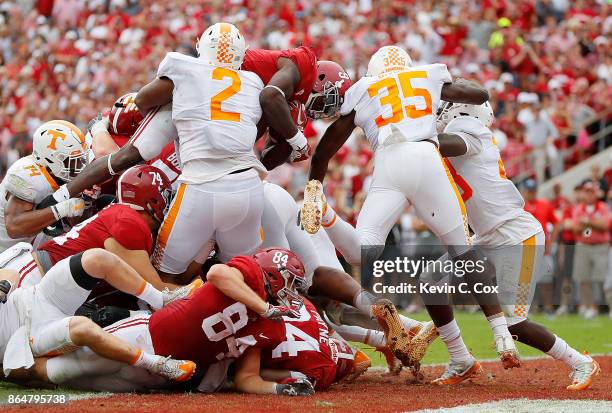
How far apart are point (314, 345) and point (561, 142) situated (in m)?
9.23

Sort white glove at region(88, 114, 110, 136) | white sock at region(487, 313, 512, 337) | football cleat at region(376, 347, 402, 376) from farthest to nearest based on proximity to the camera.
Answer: white glove at region(88, 114, 110, 136) < football cleat at region(376, 347, 402, 376) < white sock at region(487, 313, 512, 337)

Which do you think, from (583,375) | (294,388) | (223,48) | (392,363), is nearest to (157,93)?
(223,48)

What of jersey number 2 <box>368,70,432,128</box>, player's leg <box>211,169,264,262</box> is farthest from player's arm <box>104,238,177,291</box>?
jersey number 2 <box>368,70,432,128</box>

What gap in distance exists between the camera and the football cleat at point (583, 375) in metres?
6.18

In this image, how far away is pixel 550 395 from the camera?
5902mm

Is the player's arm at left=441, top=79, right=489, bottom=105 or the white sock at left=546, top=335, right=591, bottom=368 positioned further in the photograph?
the player's arm at left=441, top=79, right=489, bottom=105

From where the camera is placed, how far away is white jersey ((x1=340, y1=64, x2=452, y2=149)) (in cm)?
668

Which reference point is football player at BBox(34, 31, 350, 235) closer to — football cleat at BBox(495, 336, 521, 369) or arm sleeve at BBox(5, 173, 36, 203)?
arm sleeve at BBox(5, 173, 36, 203)

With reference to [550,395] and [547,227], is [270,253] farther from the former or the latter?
[547,227]

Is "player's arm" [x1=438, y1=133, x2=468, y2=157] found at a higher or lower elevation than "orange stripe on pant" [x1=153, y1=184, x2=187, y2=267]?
higher

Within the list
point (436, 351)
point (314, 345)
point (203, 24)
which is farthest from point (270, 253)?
point (203, 24)

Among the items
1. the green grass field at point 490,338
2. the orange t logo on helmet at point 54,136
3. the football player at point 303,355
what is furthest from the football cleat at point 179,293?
the orange t logo on helmet at point 54,136

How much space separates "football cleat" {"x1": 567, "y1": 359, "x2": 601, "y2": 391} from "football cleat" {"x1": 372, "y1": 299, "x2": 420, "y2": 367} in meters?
0.96

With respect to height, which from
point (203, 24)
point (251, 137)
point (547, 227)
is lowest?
point (547, 227)
